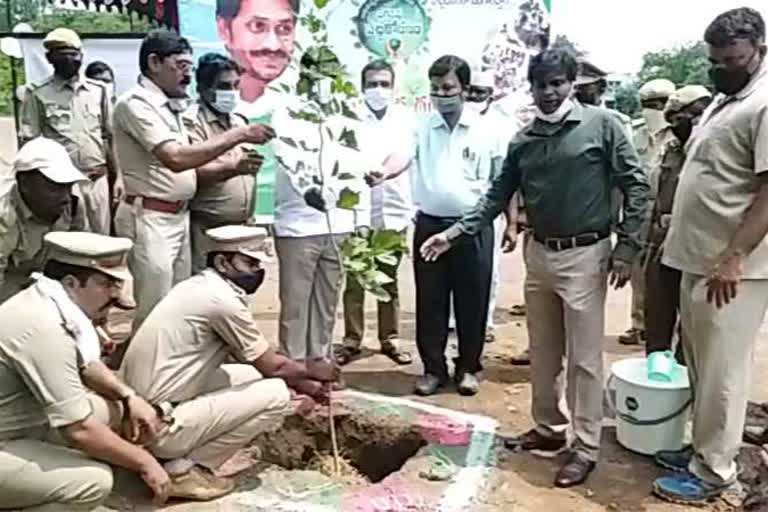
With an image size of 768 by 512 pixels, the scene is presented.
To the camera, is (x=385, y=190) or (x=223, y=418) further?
(x=385, y=190)

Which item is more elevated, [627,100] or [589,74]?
[589,74]

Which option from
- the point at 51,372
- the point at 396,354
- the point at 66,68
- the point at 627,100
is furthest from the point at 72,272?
the point at 627,100

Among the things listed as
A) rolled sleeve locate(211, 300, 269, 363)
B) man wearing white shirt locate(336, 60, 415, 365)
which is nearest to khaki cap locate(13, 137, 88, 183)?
rolled sleeve locate(211, 300, 269, 363)

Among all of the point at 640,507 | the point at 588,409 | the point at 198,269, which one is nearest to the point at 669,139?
the point at 588,409

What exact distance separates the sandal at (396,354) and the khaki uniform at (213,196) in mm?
1530

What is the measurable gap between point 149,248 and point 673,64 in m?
19.6

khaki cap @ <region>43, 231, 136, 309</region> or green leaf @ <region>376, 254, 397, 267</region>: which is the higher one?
khaki cap @ <region>43, 231, 136, 309</region>

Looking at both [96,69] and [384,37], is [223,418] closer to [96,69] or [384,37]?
[96,69]

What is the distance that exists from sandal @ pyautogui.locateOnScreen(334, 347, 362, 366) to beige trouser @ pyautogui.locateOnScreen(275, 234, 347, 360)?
0.69m

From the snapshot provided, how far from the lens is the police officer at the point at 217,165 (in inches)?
215

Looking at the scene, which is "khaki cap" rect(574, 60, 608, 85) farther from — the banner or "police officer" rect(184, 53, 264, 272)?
the banner

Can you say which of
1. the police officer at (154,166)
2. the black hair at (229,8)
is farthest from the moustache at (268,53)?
the police officer at (154,166)

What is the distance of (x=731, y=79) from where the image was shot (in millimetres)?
4102

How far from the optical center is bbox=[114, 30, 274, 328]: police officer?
5.11m
